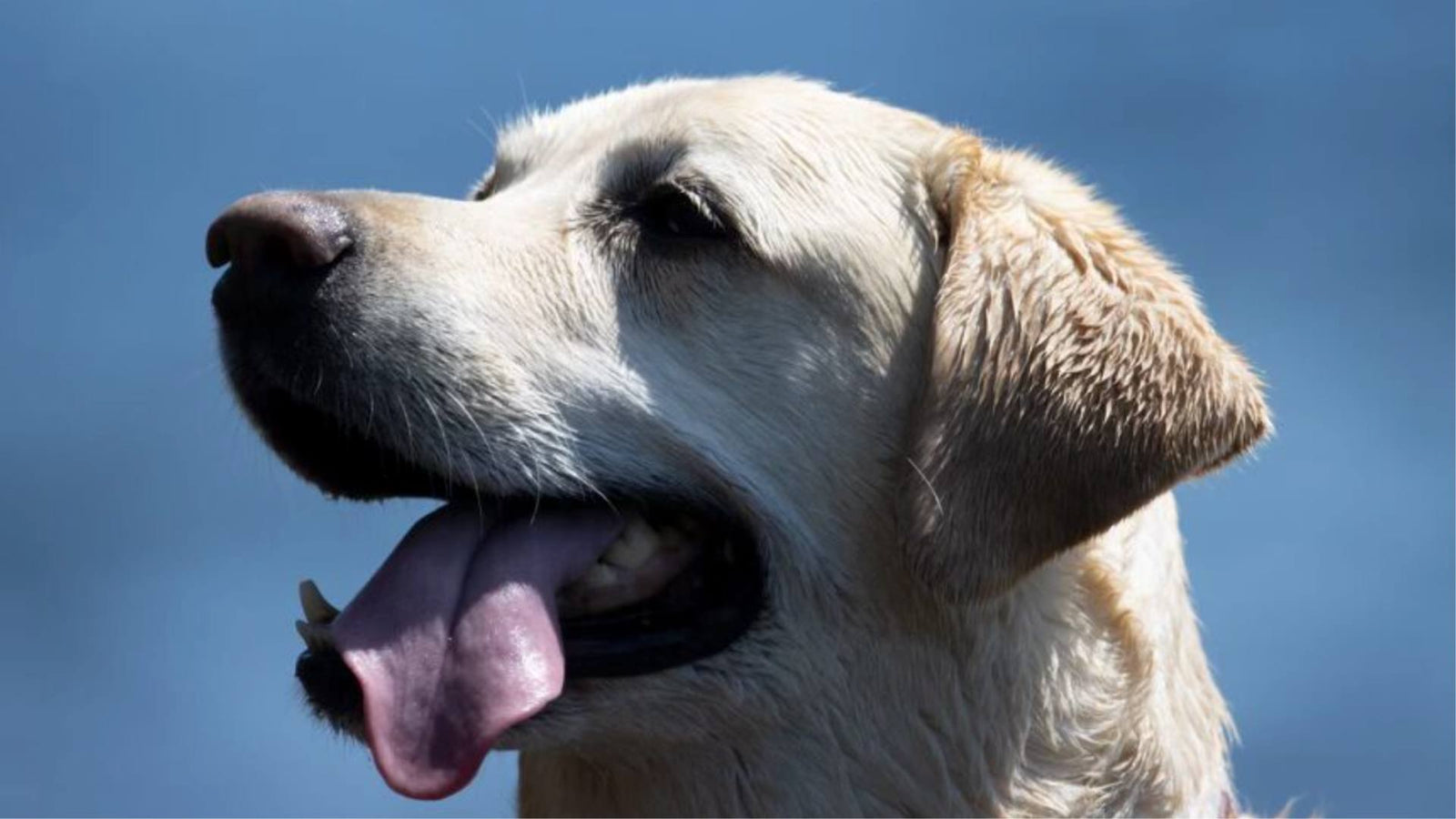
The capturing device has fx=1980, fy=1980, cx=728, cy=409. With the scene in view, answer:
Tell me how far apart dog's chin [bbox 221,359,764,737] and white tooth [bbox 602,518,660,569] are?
0.03 meters

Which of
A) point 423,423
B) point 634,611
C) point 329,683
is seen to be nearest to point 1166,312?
point 634,611

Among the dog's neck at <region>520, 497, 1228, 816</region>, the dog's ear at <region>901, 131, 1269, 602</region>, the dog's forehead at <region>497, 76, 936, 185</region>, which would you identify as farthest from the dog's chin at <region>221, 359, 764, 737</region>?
the dog's forehead at <region>497, 76, 936, 185</region>

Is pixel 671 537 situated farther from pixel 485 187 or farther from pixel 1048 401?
pixel 485 187

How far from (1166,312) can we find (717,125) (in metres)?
1.14

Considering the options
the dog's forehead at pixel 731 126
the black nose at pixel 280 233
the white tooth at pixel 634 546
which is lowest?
the white tooth at pixel 634 546

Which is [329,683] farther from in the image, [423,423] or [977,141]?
[977,141]

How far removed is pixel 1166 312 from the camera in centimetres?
457

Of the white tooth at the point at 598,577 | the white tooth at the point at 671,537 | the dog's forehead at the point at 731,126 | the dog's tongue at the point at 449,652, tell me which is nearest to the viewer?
the dog's tongue at the point at 449,652

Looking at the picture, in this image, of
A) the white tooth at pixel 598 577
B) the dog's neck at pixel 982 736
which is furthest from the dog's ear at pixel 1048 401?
the white tooth at pixel 598 577

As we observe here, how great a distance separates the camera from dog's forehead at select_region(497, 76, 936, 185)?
186 inches

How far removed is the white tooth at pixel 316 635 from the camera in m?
4.13

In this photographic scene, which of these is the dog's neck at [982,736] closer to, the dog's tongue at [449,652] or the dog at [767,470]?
the dog at [767,470]

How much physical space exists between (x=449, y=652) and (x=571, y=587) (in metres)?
0.34

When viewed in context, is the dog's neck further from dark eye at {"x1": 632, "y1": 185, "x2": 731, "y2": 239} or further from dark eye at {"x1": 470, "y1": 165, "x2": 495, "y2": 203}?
dark eye at {"x1": 470, "y1": 165, "x2": 495, "y2": 203}
